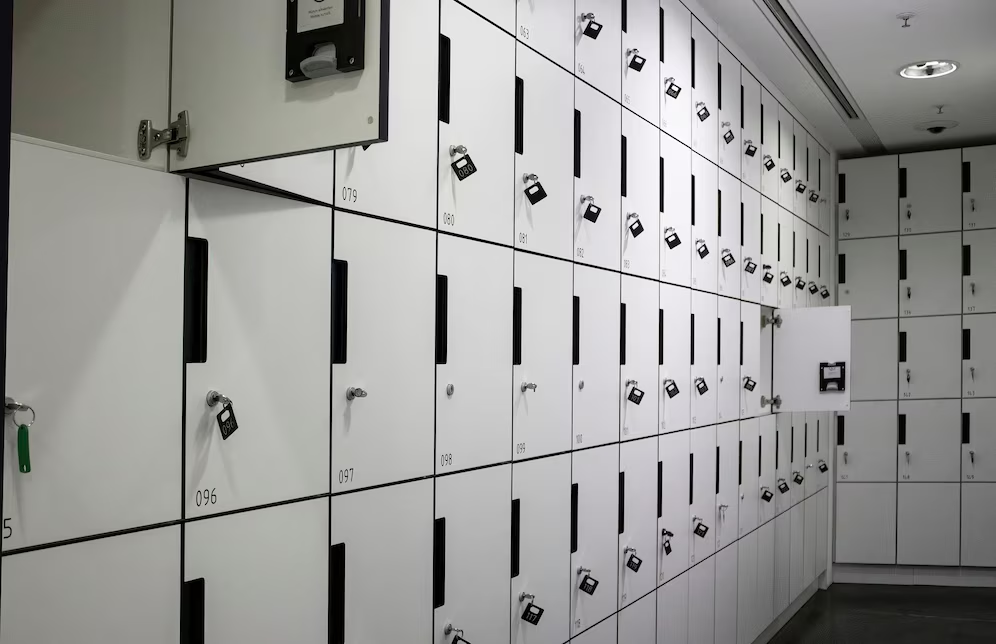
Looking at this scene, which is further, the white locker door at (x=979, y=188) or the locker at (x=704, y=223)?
the white locker door at (x=979, y=188)

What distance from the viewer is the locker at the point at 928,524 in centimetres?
729

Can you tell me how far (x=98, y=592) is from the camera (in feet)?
5.19

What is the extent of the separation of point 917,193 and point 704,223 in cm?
378

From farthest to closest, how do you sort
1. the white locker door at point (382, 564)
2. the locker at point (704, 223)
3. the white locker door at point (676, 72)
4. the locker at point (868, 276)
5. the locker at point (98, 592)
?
1. the locker at point (868, 276)
2. the locker at point (704, 223)
3. the white locker door at point (676, 72)
4. the white locker door at point (382, 564)
5. the locker at point (98, 592)

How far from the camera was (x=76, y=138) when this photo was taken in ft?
5.97

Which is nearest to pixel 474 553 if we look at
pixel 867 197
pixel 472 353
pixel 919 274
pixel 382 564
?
pixel 382 564

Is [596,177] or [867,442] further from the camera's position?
[867,442]

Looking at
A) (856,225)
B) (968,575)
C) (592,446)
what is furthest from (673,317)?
(968,575)

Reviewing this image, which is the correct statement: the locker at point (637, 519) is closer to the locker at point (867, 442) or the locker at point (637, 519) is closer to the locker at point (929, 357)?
the locker at point (867, 442)

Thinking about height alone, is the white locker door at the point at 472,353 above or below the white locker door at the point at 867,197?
below

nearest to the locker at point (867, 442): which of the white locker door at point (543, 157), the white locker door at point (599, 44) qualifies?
the white locker door at point (599, 44)

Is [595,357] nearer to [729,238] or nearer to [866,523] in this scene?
[729,238]

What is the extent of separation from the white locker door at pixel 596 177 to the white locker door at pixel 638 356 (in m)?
0.27

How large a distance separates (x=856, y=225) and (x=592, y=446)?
17.4 feet
